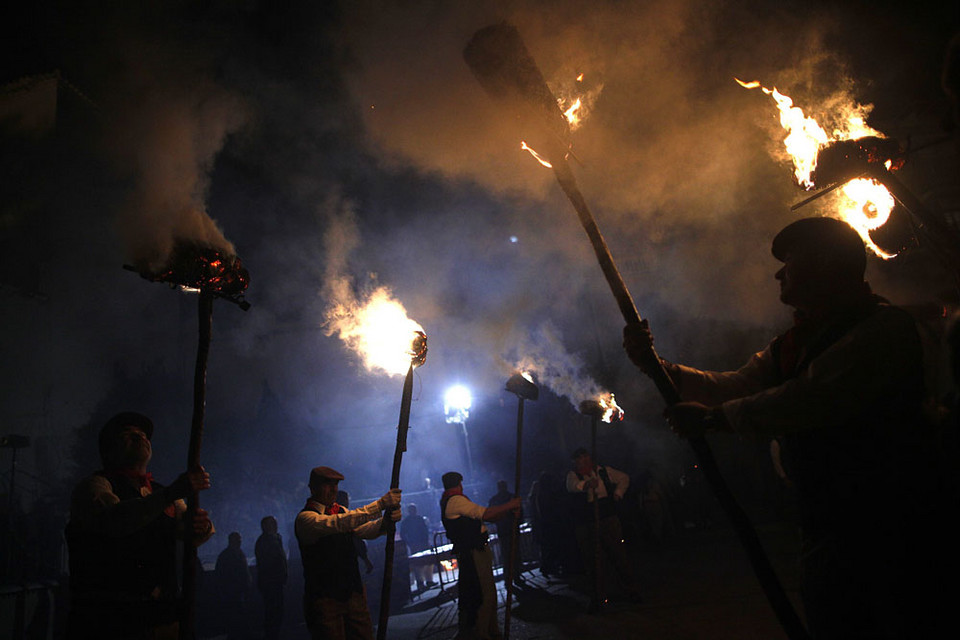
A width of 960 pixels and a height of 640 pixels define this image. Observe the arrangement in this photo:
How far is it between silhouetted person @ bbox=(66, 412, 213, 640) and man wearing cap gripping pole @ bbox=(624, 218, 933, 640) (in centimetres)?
339

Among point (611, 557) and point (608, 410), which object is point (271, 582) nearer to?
point (611, 557)

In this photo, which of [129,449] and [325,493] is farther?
[325,493]

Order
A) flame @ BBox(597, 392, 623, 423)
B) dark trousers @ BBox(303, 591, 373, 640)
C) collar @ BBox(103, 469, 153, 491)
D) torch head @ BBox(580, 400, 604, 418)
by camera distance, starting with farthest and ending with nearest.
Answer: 1. flame @ BBox(597, 392, 623, 423)
2. torch head @ BBox(580, 400, 604, 418)
3. dark trousers @ BBox(303, 591, 373, 640)
4. collar @ BBox(103, 469, 153, 491)

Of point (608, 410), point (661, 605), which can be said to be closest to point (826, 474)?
point (661, 605)

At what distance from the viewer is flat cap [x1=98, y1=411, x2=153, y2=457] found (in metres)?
3.51

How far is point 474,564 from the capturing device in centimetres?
630

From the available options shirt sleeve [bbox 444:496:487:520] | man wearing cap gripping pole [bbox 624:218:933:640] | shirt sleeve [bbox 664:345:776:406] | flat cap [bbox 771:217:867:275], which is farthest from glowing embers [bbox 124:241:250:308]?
shirt sleeve [bbox 444:496:487:520]

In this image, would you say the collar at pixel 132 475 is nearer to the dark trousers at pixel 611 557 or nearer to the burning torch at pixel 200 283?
the burning torch at pixel 200 283

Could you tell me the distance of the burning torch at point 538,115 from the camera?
263 centimetres

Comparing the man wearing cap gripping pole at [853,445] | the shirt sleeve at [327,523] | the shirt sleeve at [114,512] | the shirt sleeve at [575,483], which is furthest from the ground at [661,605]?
the shirt sleeve at [114,512]

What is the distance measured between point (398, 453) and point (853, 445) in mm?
3792

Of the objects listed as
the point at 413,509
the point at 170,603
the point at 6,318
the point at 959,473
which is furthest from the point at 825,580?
the point at 6,318

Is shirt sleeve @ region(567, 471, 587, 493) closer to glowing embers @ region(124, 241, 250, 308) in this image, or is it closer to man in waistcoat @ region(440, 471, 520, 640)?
man in waistcoat @ region(440, 471, 520, 640)

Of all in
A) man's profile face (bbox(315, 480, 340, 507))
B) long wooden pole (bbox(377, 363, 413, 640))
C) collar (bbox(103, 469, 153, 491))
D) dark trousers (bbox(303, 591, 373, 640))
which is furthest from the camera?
man's profile face (bbox(315, 480, 340, 507))
